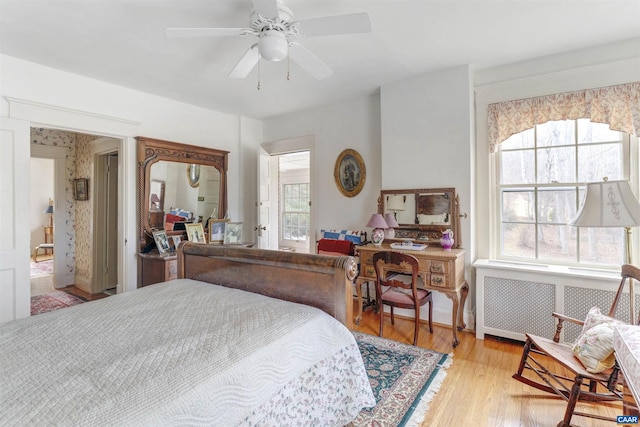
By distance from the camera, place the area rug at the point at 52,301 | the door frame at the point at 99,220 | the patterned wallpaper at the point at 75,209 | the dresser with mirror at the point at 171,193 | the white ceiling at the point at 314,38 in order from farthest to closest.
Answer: the patterned wallpaper at the point at 75,209
the door frame at the point at 99,220
the area rug at the point at 52,301
the dresser with mirror at the point at 171,193
the white ceiling at the point at 314,38

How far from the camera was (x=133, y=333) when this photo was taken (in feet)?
4.13

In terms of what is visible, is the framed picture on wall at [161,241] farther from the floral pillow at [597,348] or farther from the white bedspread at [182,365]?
the floral pillow at [597,348]

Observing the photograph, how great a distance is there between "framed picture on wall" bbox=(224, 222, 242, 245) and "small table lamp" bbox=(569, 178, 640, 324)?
3.58 m

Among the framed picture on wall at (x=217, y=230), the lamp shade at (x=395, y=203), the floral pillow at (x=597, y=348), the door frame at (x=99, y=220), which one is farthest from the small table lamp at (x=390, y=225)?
the door frame at (x=99, y=220)

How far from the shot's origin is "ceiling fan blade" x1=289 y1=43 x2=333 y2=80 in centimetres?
202

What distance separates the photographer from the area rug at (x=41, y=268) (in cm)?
530

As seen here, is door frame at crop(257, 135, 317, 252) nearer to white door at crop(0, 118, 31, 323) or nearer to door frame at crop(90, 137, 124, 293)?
door frame at crop(90, 137, 124, 293)

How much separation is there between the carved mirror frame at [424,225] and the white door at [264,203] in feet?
6.01

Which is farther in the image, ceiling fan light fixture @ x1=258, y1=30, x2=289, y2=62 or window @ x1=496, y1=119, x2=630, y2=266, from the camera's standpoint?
window @ x1=496, y1=119, x2=630, y2=266

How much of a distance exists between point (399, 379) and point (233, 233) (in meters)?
2.80

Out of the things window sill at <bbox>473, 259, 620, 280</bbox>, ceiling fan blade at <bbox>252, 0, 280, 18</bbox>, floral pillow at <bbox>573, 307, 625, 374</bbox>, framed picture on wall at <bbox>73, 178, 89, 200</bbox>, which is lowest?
floral pillow at <bbox>573, 307, 625, 374</bbox>

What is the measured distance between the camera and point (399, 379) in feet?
6.91

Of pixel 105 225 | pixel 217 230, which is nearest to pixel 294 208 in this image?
pixel 217 230

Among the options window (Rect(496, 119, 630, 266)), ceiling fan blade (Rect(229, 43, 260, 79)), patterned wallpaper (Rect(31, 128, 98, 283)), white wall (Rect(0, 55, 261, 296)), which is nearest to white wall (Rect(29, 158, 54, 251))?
patterned wallpaper (Rect(31, 128, 98, 283))
